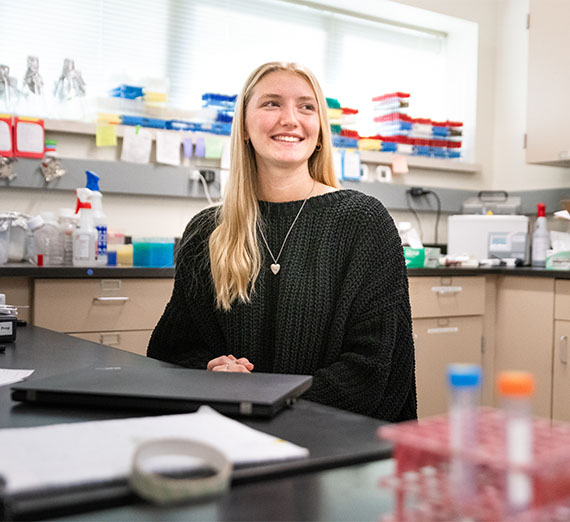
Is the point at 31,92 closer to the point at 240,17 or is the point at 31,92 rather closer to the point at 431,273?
the point at 240,17

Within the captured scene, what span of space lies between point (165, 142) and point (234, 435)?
2741 millimetres

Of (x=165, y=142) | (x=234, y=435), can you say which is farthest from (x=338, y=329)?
(x=165, y=142)

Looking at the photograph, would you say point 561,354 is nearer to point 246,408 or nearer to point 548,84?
point 548,84

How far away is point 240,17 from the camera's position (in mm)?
3732

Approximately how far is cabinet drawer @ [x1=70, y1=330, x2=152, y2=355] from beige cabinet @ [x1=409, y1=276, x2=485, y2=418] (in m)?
1.20

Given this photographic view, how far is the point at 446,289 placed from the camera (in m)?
3.28

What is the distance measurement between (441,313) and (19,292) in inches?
70.7

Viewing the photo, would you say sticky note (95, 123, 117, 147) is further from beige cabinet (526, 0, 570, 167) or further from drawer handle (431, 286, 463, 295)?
beige cabinet (526, 0, 570, 167)

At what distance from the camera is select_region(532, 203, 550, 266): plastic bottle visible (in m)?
3.57

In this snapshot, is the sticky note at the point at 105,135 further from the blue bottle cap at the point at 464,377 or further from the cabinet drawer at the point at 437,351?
the blue bottle cap at the point at 464,377

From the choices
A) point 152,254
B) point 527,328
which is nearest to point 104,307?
point 152,254

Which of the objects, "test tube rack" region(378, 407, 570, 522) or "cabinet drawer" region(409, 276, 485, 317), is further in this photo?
"cabinet drawer" region(409, 276, 485, 317)

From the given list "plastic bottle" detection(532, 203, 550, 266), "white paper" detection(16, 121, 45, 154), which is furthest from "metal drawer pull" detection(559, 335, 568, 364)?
"white paper" detection(16, 121, 45, 154)

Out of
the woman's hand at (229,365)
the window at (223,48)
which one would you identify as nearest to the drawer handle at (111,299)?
the window at (223,48)
